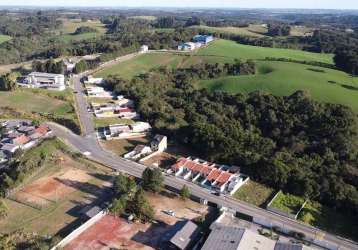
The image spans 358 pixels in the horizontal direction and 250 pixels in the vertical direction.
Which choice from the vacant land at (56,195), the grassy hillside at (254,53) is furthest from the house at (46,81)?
the grassy hillside at (254,53)

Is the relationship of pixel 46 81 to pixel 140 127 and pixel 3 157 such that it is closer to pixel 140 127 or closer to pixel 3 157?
pixel 140 127

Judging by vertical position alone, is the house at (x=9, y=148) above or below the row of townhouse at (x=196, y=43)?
below

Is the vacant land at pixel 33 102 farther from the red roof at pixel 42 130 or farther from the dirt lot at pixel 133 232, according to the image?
the dirt lot at pixel 133 232

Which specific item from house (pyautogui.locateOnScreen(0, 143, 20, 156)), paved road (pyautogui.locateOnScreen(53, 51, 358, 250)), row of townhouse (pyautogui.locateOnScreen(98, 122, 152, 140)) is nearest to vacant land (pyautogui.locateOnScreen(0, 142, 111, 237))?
paved road (pyautogui.locateOnScreen(53, 51, 358, 250))

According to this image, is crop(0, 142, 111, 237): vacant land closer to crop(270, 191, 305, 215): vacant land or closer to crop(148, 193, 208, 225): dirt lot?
crop(148, 193, 208, 225): dirt lot

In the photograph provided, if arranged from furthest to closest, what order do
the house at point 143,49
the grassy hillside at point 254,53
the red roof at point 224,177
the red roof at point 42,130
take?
1. the house at point 143,49
2. the grassy hillside at point 254,53
3. the red roof at point 42,130
4. the red roof at point 224,177

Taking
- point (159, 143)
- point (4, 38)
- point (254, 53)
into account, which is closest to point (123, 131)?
point (159, 143)
